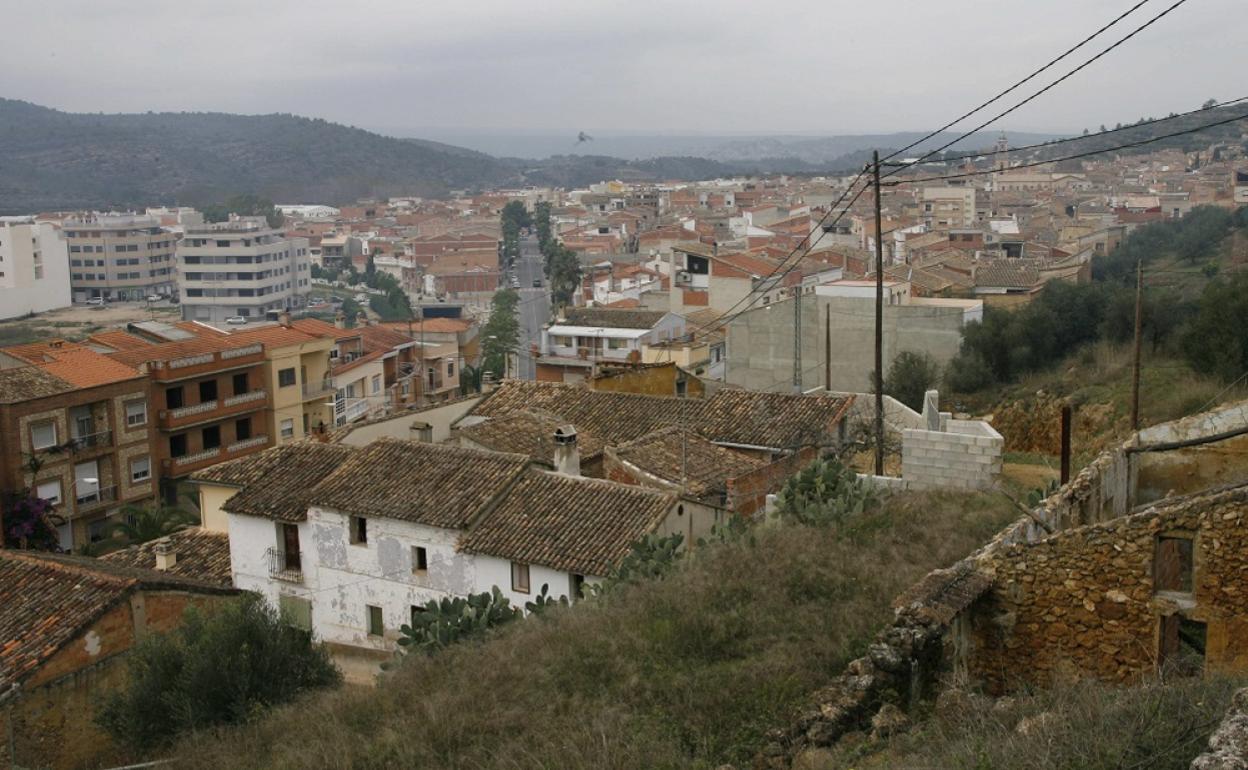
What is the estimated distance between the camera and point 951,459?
14211mm

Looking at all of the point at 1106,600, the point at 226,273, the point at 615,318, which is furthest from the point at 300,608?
the point at 226,273

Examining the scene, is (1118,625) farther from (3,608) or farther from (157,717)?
(3,608)

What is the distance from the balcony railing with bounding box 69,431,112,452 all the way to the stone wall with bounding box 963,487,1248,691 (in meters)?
28.5

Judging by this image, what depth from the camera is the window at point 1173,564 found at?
8492 mm

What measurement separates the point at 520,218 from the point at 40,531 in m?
117

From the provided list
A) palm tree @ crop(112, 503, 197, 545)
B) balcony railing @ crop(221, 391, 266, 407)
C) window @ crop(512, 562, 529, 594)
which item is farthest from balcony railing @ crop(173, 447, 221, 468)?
window @ crop(512, 562, 529, 594)

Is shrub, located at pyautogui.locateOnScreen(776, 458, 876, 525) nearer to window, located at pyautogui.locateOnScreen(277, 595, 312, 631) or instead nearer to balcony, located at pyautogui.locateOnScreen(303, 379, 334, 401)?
window, located at pyautogui.locateOnScreen(277, 595, 312, 631)

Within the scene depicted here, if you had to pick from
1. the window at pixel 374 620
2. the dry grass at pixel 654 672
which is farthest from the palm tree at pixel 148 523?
the dry grass at pixel 654 672

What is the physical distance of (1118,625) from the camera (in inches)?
337

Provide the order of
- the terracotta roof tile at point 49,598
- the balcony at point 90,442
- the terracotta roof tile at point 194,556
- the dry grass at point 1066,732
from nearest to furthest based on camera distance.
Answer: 1. the dry grass at point 1066,732
2. the terracotta roof tile at point 49,598
3. the terracotta roof tile at point 194,556
4. the balcony at point 90,442

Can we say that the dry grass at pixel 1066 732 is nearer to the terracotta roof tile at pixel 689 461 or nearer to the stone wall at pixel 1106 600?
the stone wall at pixel 1106 600

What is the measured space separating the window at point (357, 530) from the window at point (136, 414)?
1845cm

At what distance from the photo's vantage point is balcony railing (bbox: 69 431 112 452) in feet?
104

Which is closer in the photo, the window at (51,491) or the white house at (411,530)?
the white house at (411,530)
